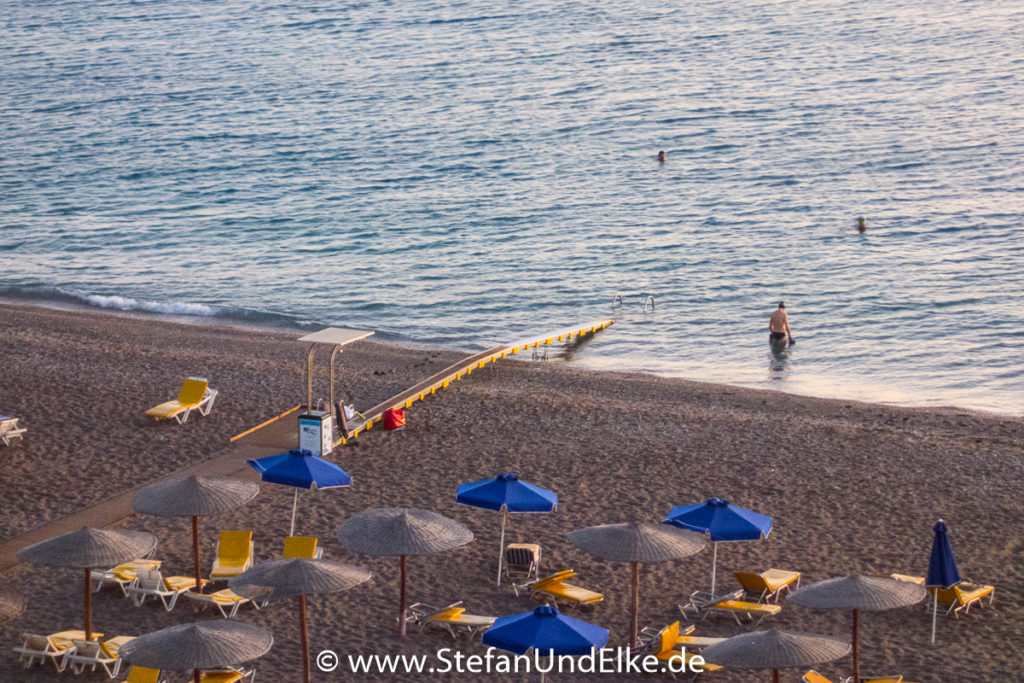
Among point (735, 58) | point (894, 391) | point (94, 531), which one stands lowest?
point (894, 391)

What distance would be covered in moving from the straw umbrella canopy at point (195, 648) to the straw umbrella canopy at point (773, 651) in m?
4.07

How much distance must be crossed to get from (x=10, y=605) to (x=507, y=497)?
5.92 meters

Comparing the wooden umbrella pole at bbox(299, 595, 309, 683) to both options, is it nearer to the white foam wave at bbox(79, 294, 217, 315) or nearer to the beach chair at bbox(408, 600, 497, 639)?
the beach chair at bbox(408, 600, 497, 639)

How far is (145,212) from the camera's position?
4538 centimetres

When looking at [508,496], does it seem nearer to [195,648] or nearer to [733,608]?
[733,608]

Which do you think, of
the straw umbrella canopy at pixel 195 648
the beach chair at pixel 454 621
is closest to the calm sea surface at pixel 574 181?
the beach chair at pixel 454 621

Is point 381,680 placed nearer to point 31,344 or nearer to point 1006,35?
point 31,344

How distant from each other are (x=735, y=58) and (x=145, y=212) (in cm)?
3336

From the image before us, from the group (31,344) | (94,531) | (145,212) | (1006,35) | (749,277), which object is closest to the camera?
(94,531)

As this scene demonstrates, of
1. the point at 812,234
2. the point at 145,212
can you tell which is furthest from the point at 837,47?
the point at 145,212

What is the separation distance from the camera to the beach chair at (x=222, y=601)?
13227 millimetres

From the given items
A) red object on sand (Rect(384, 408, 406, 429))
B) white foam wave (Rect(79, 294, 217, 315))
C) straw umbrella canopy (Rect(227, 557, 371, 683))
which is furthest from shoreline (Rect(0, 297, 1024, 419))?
straw umbrella canopy (Rect(227, 557, 371, 683))

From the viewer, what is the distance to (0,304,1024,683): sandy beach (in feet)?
43.8

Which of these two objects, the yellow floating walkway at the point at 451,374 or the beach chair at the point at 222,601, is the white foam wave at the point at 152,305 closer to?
the yellow floating walkway at the point at 451,374
